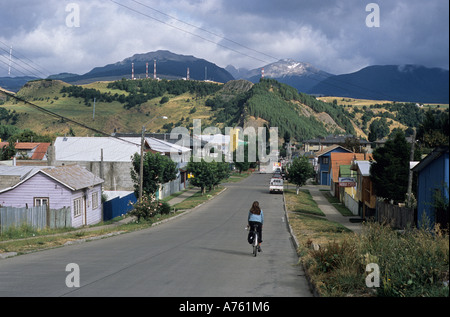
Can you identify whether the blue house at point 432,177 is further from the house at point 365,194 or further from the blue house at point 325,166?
the blue house at point 325,166

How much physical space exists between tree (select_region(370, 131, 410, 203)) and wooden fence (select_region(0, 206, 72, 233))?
20132 millimetres

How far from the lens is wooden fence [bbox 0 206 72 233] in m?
25.7

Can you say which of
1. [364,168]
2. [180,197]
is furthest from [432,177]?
[180,197]

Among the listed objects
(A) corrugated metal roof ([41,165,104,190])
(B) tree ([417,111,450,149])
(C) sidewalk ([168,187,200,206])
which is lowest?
(C) sidewalk ([168,187,200,206])

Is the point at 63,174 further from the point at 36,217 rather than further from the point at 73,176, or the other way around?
the point at 36,217

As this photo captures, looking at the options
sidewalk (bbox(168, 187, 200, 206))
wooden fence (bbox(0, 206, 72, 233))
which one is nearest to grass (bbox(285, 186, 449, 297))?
wooden fence (bbox(0, 206, 72, 233))

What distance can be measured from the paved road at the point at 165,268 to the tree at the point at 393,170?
11541 millimetres

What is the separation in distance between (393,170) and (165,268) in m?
22.9

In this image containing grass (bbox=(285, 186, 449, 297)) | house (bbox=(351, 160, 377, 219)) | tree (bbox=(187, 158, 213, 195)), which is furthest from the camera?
tree (bbox=(187, 158, 213, 195))

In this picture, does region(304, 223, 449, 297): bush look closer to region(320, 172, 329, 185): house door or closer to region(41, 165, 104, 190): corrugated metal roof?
region(41, 165, 104, 190): corrugated metal roof

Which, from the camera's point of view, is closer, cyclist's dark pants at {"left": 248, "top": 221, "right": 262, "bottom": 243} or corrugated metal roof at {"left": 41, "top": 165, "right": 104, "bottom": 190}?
cyclist's dark pants at {"left": 248, "top": 221, "right": 262, "bottom": 243}

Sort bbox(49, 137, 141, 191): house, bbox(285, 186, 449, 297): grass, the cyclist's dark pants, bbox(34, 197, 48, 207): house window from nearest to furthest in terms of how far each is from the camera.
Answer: bbox(285, 186, 449, 297): grass, the cyclist's dark pants, bbox(34, 197, 48, 207): house window, bbox(49, 137, 141, 191): house
